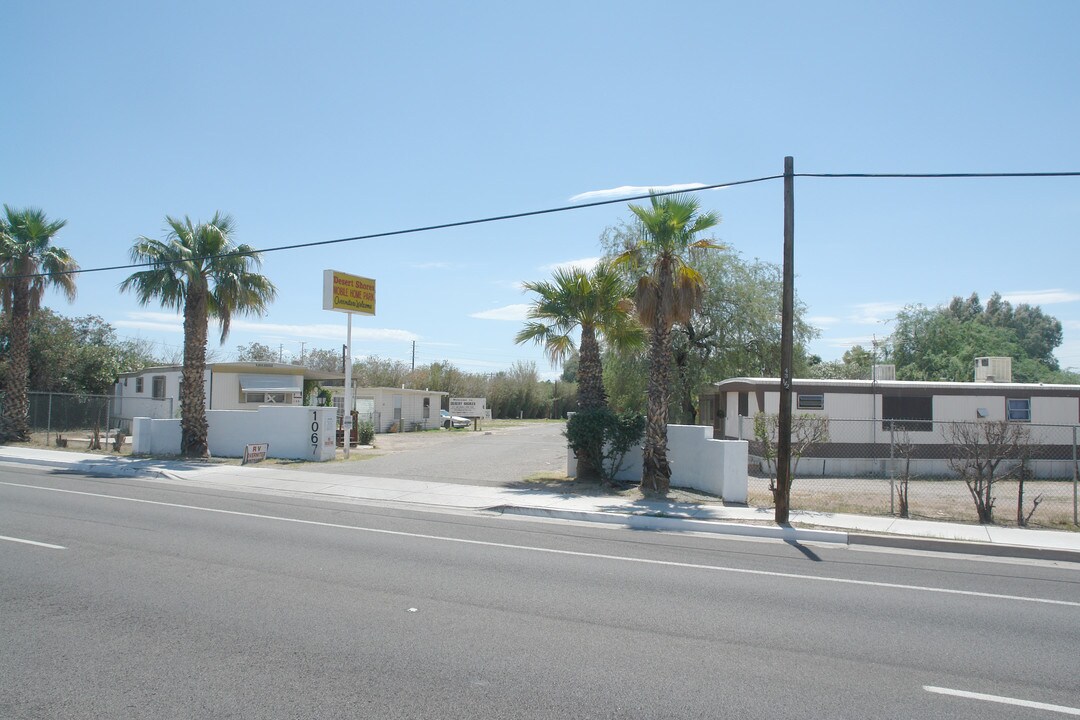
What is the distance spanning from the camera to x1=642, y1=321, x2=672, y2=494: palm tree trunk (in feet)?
54.7

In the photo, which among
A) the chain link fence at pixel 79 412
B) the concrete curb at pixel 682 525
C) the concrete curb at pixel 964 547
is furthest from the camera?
the chain link fence at pixel 79 412

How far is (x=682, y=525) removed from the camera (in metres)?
13.3

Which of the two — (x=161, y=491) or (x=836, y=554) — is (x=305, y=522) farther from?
(x=836, y=554)

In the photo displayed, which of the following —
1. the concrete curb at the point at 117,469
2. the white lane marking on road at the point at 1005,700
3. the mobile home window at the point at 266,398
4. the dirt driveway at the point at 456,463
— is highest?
the mobile home window at the point at 266,398

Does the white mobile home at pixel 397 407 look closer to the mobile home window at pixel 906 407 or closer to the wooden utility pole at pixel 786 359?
the mobile home window at pixel 906 407

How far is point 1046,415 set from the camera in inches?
906

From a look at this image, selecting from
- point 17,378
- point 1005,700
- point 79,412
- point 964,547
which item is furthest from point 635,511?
point 79,412

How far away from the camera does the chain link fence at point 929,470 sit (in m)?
14.2

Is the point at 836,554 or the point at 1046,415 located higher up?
the point at 1046,415

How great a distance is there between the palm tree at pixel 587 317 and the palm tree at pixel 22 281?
19409 mm

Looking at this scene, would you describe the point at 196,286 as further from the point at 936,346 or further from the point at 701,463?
the point at 936,346

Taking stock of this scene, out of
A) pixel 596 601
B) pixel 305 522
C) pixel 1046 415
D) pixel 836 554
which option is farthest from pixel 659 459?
pixel 1046 415

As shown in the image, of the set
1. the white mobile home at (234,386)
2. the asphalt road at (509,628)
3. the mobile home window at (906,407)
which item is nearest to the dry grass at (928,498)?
the mobile home window at (906,407)

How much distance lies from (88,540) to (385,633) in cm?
621
